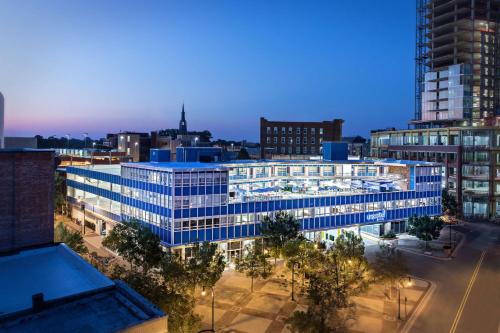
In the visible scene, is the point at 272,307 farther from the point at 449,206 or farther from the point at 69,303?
the point at 449,206

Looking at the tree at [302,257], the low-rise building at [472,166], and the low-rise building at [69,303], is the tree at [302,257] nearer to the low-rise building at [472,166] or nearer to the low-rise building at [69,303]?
the low-rise building at [69,303]

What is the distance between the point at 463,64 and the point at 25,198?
12618 centimetres

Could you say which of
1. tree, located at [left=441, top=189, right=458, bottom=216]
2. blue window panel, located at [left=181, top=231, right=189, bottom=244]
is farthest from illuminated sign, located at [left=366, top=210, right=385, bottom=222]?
blue window panel, located at [left=181, top=231, right=189, bottom=244]

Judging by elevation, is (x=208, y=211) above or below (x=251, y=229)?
above

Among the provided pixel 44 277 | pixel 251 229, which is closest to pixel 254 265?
pixel 251 229

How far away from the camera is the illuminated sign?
73062 millimetres

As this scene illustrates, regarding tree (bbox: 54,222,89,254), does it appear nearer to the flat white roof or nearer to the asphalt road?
the flat white roof

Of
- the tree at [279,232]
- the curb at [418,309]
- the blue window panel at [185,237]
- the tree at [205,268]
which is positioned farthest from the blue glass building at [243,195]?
the curb at [418,309]

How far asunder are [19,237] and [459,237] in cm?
7521

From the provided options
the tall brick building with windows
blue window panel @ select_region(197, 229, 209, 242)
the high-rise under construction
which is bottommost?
blue window panel @ select_region(197, 229, 209, 242)

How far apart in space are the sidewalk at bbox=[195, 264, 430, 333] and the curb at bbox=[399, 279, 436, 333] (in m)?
0.37

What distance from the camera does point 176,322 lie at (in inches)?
1144

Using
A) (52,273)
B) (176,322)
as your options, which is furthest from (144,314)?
(52,273)

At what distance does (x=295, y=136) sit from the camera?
6501 inches
